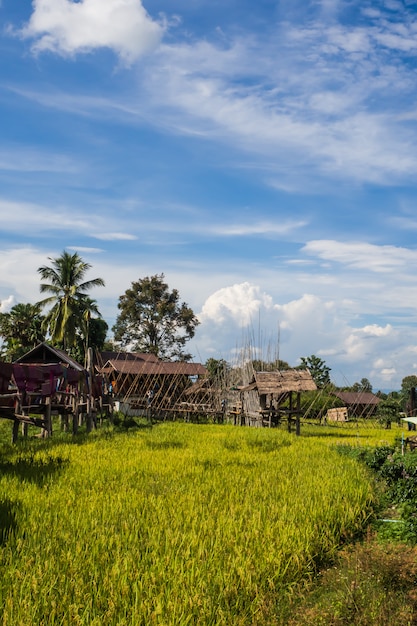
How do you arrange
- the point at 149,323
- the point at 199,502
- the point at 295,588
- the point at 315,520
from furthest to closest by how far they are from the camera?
1. the point at 149,323
2. the point at 199,502
3. the point at 315,520
4. the point at 295,588

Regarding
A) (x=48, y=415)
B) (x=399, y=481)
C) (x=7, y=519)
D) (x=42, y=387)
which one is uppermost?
(x=42, y=387)

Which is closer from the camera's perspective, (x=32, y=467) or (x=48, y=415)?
(x=32, y=467)

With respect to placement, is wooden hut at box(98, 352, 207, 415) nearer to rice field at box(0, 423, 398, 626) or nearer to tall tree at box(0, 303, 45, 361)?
tall tree at box(0, 303, 45, 361)

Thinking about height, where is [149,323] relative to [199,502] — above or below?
above

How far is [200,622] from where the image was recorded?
4.40 meters

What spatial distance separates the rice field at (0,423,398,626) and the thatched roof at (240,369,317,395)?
10.1 metres

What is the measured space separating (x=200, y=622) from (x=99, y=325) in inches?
1425

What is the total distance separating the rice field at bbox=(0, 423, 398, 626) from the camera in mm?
4562

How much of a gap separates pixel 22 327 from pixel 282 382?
889 inches

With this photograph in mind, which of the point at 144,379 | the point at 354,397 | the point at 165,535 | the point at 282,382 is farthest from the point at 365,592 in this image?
the point at 354,397

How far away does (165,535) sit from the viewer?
20.2 feet

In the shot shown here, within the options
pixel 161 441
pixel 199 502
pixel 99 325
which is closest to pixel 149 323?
pixel 99 325

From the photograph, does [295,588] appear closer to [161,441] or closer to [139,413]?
[161,441]

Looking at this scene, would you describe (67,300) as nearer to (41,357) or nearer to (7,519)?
(41,357)
